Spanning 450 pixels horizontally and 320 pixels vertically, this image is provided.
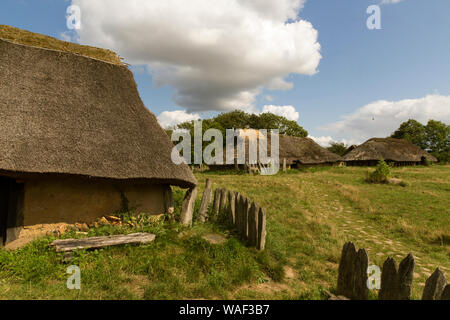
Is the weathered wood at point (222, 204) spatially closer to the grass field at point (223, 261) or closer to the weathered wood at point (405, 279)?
the grass field at point (223, 261)

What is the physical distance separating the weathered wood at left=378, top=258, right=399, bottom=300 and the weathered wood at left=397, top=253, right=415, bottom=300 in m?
0.04

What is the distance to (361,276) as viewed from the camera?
3.21 metres

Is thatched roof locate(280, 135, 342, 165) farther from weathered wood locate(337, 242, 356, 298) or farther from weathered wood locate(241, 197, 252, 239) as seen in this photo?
weathered wood locate(337, 242, 356, 298)

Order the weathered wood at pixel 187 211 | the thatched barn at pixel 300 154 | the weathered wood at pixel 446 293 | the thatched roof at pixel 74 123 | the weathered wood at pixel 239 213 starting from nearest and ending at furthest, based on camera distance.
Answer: the weathered wood at pixel 446 293, the thatched roof at pixel 74 123, the weathered wood at pixel 239 213, the weathered wood at pixel 187 211, the thatched barn at pixel 300 154

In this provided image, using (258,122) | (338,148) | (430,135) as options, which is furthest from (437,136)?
(258,122)

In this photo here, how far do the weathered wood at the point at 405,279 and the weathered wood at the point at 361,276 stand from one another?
37 centimetres

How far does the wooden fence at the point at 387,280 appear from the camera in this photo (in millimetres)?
2666

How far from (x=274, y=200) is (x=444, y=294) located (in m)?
7.69

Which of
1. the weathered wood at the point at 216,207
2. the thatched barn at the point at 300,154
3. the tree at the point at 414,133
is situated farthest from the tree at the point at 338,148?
the weathered wood at the point at 216,207

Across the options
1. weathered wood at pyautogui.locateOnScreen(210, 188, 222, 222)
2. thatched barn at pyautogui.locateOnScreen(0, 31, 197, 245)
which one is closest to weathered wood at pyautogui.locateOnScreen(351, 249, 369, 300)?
weathered wood at pyautogui.locateOnScreen(210, 188, 222, 222)

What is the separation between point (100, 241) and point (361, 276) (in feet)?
15.5

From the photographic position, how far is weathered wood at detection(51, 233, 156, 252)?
182 inches

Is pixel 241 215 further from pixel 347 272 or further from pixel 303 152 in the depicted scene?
pixel 303 152

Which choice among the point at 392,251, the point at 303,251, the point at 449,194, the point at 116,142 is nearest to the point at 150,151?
the point at 116,142
